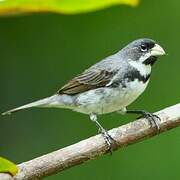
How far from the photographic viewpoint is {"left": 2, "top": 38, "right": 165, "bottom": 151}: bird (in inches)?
146

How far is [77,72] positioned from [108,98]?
2.28 metres

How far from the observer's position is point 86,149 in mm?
2561

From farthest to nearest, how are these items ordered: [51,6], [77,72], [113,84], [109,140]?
[77,72] → [113,84] → [109,140] → [51,6]

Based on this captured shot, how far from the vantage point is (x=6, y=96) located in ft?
20.0

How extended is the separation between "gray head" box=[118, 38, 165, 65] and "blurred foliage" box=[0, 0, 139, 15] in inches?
90.4

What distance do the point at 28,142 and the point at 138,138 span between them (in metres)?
3.16

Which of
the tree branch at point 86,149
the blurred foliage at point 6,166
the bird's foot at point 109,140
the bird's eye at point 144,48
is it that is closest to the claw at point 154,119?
the tree branch at point 86,149

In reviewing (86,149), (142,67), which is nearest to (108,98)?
(142,67)

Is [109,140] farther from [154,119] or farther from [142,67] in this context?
[142,67]

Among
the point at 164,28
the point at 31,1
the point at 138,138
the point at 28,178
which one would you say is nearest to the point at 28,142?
the point at 164,28

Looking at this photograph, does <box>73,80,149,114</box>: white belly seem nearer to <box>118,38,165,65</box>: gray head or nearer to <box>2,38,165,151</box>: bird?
<box>2,38,165,151</box>: bird

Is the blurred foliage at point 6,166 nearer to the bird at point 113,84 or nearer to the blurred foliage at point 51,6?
the blurred foliage at point 51,6

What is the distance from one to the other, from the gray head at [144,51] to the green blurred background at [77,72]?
4.01ft

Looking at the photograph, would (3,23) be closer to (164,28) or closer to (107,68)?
(164,28)
